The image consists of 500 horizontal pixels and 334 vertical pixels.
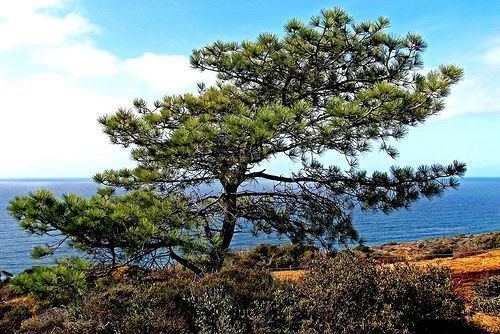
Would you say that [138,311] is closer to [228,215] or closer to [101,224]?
[101,224]

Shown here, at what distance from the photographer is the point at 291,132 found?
7.20 metres

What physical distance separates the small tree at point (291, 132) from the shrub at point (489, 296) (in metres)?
2.03

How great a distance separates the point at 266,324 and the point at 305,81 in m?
5.53

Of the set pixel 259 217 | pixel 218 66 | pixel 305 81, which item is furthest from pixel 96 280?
pixel 305 81

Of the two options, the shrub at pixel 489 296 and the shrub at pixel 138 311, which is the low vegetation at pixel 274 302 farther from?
the shrub at pixel 489 296

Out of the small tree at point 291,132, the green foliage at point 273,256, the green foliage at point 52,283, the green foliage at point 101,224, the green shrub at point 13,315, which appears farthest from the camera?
the green foliage at point 273,256

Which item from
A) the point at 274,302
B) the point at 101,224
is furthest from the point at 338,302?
the point at 101,224

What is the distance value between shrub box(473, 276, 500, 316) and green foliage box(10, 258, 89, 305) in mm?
6412

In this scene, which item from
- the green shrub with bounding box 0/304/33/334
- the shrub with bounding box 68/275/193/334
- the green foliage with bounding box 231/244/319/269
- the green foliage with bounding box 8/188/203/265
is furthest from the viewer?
the green foliage with bounding box 231/244/319/269

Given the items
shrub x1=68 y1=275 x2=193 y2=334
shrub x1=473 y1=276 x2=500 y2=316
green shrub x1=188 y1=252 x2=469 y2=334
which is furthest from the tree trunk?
shrub x1=473 y1=276 x2=500 y2=316

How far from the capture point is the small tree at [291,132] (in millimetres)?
7203

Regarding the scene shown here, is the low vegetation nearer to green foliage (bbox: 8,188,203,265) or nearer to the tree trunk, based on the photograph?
green foliage (bbox: 8,188,203,265)

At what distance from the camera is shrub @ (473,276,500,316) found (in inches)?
287

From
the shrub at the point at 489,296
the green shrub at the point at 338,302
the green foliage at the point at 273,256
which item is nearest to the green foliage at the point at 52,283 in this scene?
the green shrub at the point at 338,302
